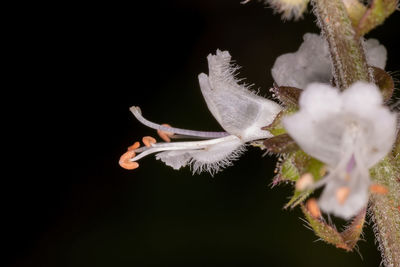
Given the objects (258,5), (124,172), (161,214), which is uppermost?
(258,5)

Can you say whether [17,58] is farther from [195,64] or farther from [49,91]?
[195,64]

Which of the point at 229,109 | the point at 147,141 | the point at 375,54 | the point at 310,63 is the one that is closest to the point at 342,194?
the point at 229,109

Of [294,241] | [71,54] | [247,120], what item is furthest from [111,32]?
[247,120]

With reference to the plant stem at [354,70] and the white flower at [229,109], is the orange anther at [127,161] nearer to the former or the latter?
the white flower at [229,109]

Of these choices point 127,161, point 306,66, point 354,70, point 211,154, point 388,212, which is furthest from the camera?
point 306,66

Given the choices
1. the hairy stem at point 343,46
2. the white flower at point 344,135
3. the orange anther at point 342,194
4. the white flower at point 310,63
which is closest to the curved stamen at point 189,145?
the white flower at point 310,63

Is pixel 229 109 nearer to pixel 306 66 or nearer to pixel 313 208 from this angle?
pixel 306 66
